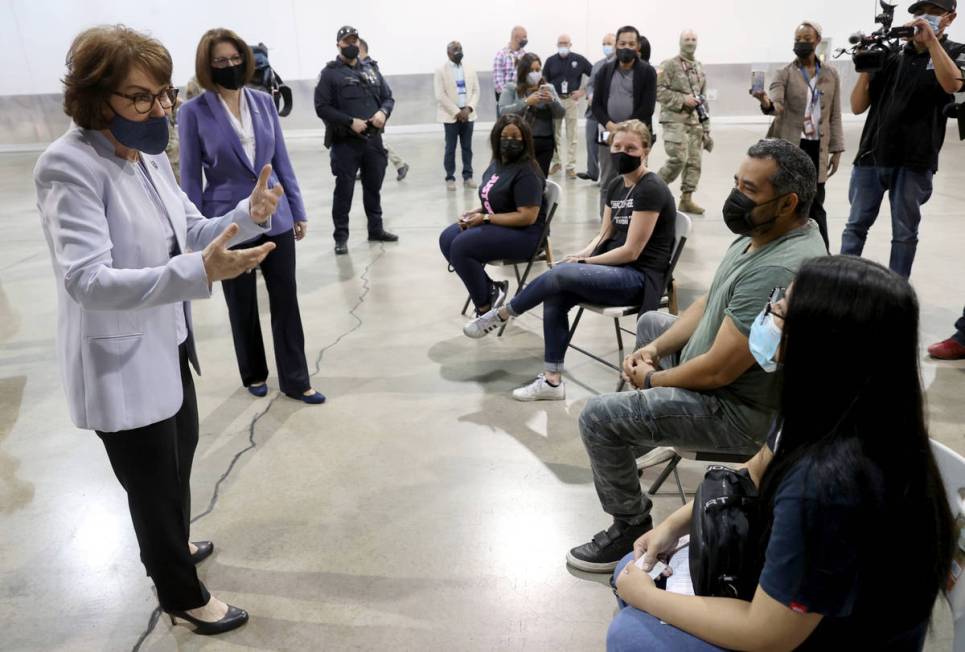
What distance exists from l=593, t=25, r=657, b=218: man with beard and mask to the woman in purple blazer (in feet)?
10.6

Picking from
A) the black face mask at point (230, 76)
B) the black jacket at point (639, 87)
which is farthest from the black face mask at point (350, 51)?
the black face mask at point (230, 76)

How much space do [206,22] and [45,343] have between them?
11116 mm

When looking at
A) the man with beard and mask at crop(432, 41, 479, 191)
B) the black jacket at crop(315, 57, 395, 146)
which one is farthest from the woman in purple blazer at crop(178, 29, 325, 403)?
the man with beard and mask at crop(432, 41, 479, 191)

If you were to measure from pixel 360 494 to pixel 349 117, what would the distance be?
3.83 m

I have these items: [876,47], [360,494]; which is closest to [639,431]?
[360,494]

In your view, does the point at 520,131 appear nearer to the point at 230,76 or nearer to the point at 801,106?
the point at 230,76

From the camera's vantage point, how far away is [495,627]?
2018mm

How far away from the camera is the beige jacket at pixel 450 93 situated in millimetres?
8523

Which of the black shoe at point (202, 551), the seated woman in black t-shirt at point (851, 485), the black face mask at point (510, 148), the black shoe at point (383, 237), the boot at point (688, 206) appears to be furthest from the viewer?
the boot at point (688, 206)

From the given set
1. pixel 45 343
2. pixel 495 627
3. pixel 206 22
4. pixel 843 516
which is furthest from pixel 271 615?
pixel 206 22

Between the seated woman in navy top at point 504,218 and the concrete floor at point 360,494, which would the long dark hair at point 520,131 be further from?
the concrete floor at point 360,494

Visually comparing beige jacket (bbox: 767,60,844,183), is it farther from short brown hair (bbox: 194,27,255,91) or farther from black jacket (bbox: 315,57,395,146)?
short brown hair (bbox: 194,27,255,91)

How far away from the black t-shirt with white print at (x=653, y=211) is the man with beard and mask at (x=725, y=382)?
1048 mm

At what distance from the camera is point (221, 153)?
3.11m
